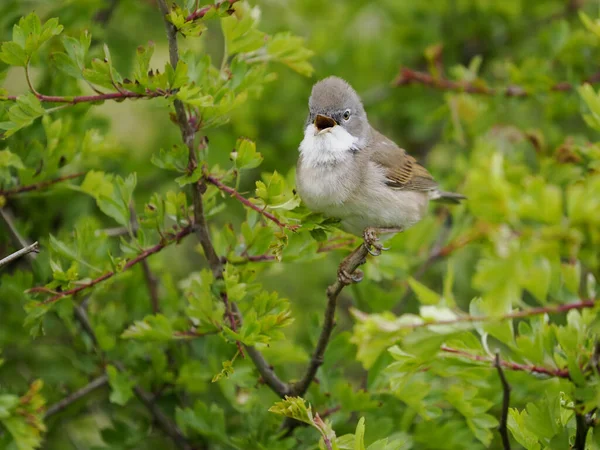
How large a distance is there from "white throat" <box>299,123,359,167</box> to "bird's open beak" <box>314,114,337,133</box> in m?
0.03

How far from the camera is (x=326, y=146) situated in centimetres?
312

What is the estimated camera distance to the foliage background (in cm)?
174

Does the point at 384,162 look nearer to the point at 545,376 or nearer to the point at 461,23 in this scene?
the point at 545,376

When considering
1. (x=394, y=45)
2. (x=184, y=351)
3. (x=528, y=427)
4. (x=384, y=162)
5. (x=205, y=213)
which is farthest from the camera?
(x=394, y=45)

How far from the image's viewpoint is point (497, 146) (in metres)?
3.78

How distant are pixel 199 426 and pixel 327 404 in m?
0.49

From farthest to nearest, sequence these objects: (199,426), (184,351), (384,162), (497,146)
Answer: (497,146) < (384,162) < (184,351) < (199,426)

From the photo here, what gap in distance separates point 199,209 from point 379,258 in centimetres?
102

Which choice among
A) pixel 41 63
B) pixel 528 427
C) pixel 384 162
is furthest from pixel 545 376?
pixel 41 63

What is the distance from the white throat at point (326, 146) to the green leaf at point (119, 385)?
1159 mm

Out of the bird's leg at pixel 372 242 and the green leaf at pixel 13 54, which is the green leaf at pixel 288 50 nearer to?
the bird's leg at pixel 372 242

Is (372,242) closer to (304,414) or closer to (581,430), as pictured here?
(304,414)

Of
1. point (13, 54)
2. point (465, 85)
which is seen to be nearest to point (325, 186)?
point (13, 54)

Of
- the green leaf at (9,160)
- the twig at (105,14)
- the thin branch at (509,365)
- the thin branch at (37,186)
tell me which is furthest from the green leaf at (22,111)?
the twig at (105,14)
